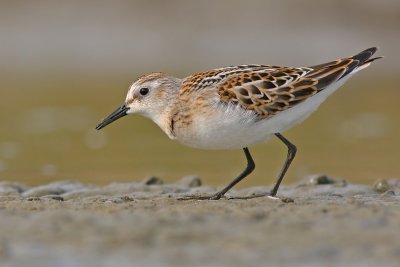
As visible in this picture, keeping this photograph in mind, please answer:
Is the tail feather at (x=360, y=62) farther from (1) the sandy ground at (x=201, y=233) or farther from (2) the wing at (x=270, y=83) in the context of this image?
(1) the sandy ground at (x=201, y=233)

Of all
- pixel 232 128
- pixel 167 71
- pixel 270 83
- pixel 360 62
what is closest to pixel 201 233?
pixel 232 128

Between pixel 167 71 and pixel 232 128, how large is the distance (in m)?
14.1

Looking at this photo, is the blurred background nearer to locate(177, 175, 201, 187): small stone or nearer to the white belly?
locate(177, 175, 201, 187): small stone

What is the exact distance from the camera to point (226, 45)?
80.5 feet

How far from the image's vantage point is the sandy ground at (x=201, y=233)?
6.02 meters

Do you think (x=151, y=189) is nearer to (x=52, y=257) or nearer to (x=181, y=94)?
(x=181, y=94)

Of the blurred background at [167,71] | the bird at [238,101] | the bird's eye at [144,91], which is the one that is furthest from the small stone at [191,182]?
the bird's eye at [144,91]

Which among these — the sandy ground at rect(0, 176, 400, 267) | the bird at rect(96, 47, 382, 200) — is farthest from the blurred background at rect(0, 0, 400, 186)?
the sandy ground at rect(0, 176, 400, 267)

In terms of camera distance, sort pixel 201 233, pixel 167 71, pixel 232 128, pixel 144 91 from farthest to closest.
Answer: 1. pixel 167 71
2. pixel 144 91
3. pixel 232 128
4. pixel 201 233

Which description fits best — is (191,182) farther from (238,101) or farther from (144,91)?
(238,101)

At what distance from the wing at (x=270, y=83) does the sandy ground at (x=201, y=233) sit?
3.01ft

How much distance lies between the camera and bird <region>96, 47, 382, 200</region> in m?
8.23

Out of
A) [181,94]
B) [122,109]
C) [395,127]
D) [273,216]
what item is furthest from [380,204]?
[395,127]

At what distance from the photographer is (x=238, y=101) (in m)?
8.29
